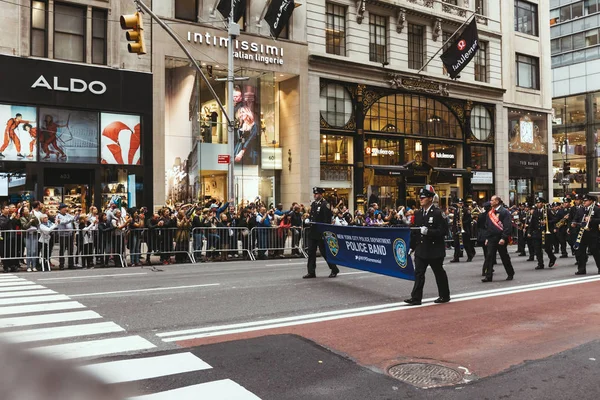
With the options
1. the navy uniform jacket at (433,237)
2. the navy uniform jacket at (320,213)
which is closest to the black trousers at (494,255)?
the navy uniform jacket at (433,237)

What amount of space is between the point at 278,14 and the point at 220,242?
12.7m

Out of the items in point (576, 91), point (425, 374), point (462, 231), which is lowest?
point (425, 374)

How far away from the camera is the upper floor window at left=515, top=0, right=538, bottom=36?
1531 inches

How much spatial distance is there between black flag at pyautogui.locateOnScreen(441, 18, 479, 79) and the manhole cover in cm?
2530

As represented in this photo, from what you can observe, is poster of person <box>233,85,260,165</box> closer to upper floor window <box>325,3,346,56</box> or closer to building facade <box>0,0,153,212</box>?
building facade <box>0,0,153,212</box>

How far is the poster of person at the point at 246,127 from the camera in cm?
2702

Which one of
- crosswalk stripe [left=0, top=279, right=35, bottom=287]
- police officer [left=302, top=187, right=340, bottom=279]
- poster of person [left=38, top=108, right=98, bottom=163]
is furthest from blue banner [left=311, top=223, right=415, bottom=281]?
poster of person [left=38, top=108, right=98, bottom=163]

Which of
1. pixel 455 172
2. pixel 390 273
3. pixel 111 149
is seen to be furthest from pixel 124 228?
pixel 455 172

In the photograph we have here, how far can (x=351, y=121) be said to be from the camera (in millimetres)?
29734

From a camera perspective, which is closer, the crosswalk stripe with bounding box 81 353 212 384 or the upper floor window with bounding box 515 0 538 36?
the crosswalk stripe with bounding box 81 353 212 384

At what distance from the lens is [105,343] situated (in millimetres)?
6215

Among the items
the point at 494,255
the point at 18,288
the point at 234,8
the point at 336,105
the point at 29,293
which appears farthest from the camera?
the point at 336,105

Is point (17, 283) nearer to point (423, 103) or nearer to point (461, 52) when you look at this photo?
point (461, 52)

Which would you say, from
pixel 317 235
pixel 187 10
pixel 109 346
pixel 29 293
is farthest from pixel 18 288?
pixel 187 10
